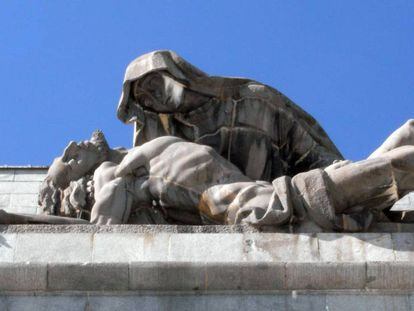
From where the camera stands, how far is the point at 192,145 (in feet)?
41.4

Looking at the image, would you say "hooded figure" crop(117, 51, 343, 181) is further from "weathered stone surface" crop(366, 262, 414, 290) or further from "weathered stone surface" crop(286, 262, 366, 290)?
"weathered stone surface" crop(366, 262, 414, 290)

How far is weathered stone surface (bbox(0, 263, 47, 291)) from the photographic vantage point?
1073 centimetres

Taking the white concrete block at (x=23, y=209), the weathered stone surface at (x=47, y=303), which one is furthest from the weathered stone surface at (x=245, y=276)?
the white concrete block at (x=23, y=209)

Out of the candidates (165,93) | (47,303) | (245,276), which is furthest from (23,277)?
(165,93)

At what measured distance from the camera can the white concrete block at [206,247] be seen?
11.2 m

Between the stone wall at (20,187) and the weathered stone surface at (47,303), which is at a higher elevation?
the stone wall at (20,187)

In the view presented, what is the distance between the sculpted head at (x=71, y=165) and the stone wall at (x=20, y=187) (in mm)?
2636

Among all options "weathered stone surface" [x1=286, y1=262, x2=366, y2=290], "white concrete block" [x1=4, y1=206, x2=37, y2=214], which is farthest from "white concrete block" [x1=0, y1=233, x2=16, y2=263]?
"white concrete block" [x1=4, y1=206, x2=37, y2=214]

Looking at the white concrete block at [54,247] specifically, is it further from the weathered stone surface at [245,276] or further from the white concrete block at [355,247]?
the white concrete block at [355,247]

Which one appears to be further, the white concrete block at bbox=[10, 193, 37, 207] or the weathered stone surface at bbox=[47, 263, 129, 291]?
the white concrete block at bbox=[10, 193, 37, 207]

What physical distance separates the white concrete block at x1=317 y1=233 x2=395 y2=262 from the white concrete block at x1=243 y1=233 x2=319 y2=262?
10 centimetres

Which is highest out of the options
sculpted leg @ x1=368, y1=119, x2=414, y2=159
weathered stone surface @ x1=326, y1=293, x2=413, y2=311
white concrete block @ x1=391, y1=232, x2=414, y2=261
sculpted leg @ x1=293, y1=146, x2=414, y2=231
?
sculpted leg @ x1=368, y1=119, x2=414, y2=159

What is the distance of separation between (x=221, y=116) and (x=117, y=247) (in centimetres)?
266

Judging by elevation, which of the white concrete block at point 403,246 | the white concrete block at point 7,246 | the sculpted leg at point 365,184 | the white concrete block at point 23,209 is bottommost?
the white concrete block at point 403,246
